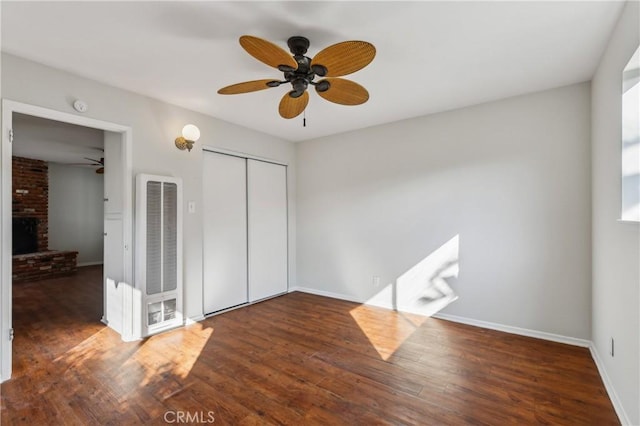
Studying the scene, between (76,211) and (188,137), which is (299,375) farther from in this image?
(76,211)

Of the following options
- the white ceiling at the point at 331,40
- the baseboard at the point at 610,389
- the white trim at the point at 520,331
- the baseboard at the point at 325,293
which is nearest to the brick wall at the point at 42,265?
the baseboard at the point at 325,293

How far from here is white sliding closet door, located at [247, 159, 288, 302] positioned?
430 cm

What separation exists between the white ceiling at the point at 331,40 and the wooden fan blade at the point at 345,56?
0.27 metres

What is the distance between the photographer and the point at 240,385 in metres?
2.16

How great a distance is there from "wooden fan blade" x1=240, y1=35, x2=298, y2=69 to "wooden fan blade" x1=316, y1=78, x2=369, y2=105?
1.10 feet

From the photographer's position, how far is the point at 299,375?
230cm

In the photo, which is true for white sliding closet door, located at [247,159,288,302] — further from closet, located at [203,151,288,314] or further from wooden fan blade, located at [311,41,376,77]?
wooden fan blade, located at [311,41,376,77]

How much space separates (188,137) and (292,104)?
4.47 ft

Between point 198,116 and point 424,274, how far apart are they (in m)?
3.33

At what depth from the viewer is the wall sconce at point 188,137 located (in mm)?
3172

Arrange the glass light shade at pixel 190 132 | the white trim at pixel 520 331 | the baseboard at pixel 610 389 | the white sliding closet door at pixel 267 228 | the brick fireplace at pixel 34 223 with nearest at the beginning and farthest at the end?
the baseboard at pixel 610 389 → the white trim at pixel 520 331 → the glass light shade at pixel 190 132 → the white sliding closet door at pixel 267 228 → the brick fireplace at pixel 34 223

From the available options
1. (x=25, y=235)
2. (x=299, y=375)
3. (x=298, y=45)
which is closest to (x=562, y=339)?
(x=299, y=375)

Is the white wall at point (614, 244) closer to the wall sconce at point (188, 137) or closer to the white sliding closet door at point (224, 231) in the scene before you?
the wall sconce at point (188, 137)

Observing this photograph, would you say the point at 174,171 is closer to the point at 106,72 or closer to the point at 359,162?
the point at 106,72
